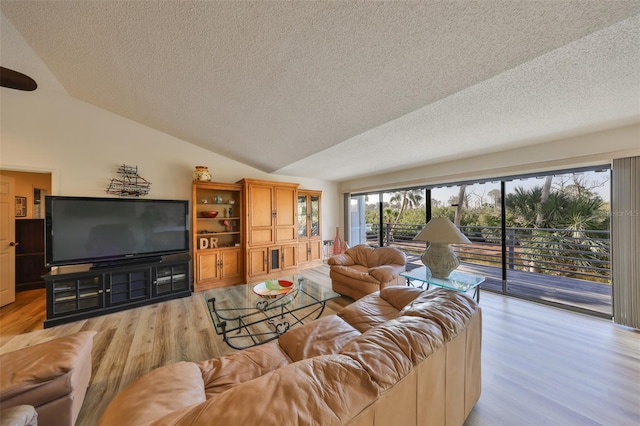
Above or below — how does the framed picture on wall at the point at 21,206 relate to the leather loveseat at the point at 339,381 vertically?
above

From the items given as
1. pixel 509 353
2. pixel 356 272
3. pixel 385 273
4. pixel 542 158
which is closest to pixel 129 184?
pixel 356 272

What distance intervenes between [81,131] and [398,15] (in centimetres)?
424

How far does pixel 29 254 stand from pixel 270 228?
3689mm

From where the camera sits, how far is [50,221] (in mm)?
2623

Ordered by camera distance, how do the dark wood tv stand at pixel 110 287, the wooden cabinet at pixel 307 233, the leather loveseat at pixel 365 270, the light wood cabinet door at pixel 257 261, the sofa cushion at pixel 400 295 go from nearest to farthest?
1. the sofa cushion at pixel 400 295
2. the dark wood tv stand at pixel 110 287
3. the leather loveseat at pixel 365 270
4. the light wood cabinet door at pixel 257 261
5. the wooden cabinet at pixel 307 233

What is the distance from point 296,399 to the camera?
0.61 metres

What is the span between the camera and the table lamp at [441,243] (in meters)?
2.32

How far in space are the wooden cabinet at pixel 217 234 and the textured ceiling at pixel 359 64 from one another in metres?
1.49

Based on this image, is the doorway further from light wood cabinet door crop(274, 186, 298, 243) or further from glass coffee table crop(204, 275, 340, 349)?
light wood cabinet door crop(274, 186, 298, 243)

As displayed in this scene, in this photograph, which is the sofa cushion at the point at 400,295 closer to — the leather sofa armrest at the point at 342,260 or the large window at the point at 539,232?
the leather sofa armrest at the point at 342,260

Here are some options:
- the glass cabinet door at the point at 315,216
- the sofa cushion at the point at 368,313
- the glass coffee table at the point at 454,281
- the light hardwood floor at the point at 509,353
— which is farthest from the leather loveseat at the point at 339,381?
the glass cabinet door at the point at 315,216

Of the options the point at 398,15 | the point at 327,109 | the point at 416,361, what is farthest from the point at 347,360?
the point at 327,109

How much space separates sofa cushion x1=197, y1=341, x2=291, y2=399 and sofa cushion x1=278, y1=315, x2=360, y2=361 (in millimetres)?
72

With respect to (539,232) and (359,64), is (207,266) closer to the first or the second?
(359,64)
